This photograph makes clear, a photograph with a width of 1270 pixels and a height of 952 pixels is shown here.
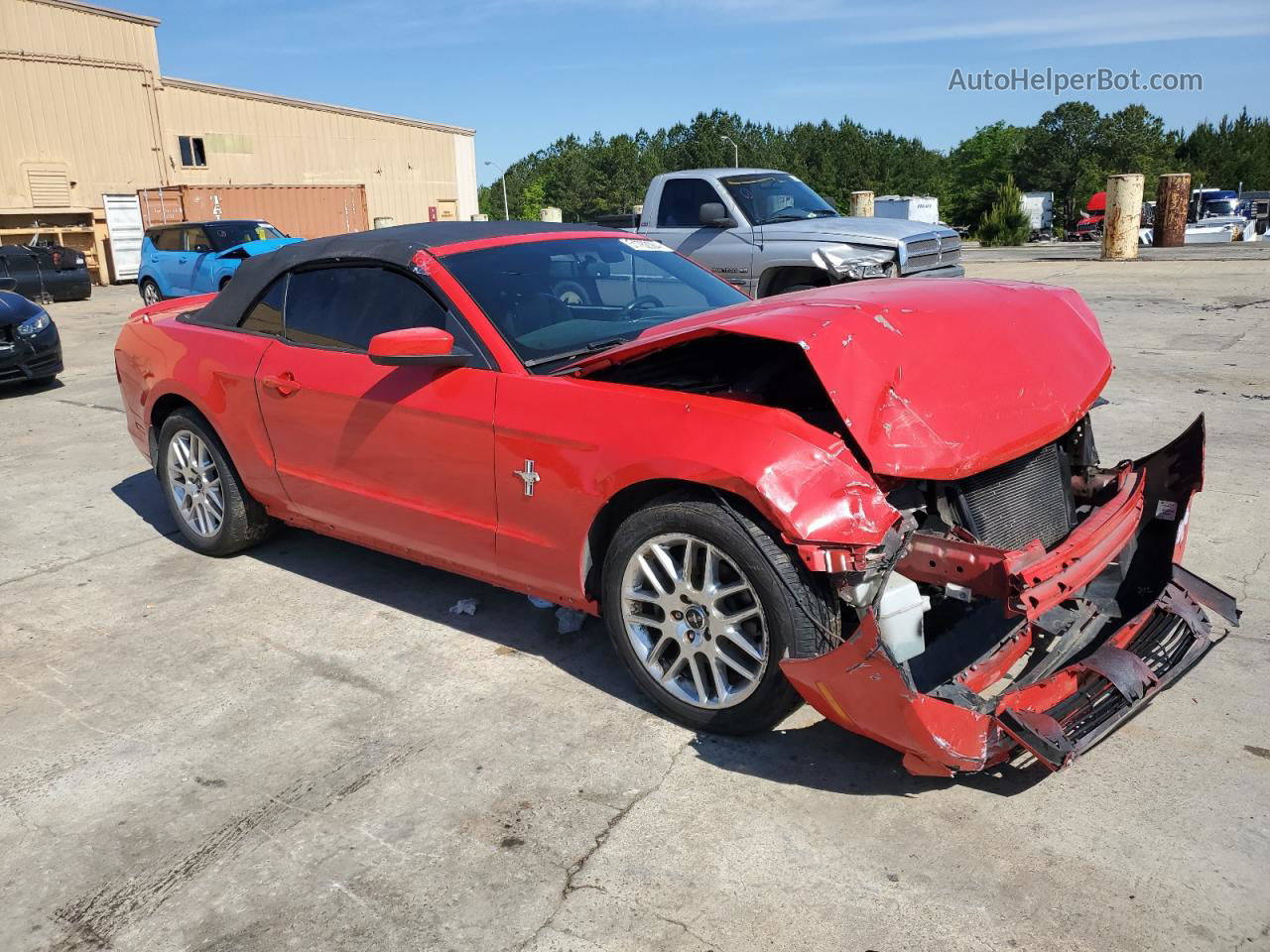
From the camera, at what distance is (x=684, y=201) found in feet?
37.1

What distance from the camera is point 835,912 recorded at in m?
2.52

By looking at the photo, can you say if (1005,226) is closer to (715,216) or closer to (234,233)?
(234,233)

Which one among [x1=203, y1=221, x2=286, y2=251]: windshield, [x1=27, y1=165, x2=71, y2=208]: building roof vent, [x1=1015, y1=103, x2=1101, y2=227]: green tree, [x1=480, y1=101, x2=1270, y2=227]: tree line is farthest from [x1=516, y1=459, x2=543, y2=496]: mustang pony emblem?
[x1=1015, y1=103, x2=1101, y2=227]: green tree

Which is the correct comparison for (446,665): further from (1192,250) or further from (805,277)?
(1192,250)

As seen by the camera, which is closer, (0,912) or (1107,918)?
(1107,918)

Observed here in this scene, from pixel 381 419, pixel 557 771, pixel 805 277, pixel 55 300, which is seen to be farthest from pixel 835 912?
pixel 55 300

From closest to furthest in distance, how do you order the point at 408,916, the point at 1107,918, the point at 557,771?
1. the point at 1107,918
2. the point at 408,916
3. the point at 557,771

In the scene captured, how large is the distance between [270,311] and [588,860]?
317 centimetres

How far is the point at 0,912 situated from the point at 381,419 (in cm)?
209

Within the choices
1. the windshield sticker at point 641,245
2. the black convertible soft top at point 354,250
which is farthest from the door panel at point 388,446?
the windshield sticker at point 641,245

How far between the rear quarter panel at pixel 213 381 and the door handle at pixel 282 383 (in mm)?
143

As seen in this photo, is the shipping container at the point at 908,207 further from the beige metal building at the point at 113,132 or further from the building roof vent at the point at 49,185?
the building roof vent at the point at 49,185

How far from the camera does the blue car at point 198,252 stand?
669 inches

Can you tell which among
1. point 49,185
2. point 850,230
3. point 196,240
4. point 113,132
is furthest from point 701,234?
point 113,132
